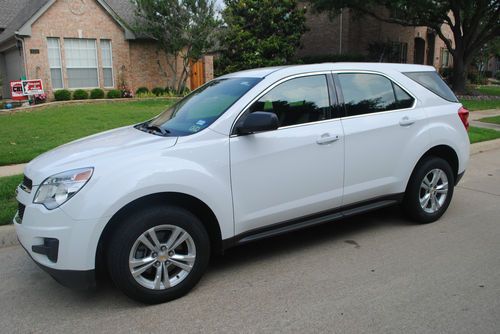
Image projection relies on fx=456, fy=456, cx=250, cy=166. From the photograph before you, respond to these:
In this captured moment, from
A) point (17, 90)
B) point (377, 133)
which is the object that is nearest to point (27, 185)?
point (377, 133)

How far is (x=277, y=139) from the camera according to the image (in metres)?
4.02

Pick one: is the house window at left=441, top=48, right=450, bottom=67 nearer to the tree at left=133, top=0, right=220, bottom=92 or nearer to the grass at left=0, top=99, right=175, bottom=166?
the tree at left=133, top=0, right=220, bottom=92

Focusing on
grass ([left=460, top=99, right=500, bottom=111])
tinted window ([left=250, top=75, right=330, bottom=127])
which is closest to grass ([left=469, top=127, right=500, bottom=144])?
grass ([left=460, top=99, right=500, bottom=111])

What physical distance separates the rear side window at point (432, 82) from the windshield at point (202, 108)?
80.3 inches

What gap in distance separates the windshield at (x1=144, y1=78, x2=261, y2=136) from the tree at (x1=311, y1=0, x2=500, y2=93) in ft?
56.5

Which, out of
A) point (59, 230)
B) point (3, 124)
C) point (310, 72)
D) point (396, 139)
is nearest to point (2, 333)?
point (59, 230)

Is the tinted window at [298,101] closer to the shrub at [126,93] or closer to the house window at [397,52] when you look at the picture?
the shrub at [126,93]

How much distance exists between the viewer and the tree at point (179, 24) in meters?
19.9

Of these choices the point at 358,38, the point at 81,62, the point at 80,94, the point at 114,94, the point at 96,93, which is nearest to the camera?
the point at 80,94

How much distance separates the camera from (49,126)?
474 inches

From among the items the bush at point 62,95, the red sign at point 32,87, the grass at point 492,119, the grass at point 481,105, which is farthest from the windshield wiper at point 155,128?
the bush at point 62,95

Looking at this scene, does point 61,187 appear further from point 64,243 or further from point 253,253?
point 253,253

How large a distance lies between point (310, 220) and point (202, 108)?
4.84 feet

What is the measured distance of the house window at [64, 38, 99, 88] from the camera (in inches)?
806
